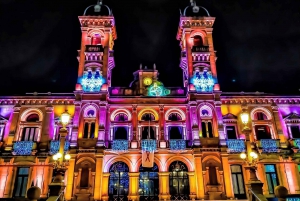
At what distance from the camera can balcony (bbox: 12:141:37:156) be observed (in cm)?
2491

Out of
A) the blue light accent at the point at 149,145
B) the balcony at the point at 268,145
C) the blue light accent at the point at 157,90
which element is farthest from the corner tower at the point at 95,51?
the balcony at the point at 268,145

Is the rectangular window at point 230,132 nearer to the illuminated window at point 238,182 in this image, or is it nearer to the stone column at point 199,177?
the illuminated window at point 238,182

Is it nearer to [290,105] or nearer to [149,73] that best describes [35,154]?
[149,73]

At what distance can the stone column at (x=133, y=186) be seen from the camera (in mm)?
23397

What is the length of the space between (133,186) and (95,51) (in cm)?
1436

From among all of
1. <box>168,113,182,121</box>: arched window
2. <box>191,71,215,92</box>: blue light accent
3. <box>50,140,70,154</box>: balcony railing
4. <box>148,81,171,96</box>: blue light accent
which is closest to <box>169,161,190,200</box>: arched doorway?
<box>168,113,182,121</box>: arched window

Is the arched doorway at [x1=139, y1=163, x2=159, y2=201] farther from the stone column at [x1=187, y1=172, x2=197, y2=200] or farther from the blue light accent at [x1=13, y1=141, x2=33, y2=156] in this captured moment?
the blue light accent at [x1=13, y1=141, x2=33, y2=156]

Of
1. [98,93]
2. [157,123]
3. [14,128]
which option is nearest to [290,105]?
[157,123]

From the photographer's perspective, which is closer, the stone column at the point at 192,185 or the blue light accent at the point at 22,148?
the stone column at the point at 192,185

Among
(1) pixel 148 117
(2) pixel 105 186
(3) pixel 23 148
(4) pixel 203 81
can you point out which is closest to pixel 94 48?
(1) pixel 148 117

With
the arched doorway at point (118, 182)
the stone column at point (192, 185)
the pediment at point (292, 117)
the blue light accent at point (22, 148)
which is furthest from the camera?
the pediment at point (292, 117)

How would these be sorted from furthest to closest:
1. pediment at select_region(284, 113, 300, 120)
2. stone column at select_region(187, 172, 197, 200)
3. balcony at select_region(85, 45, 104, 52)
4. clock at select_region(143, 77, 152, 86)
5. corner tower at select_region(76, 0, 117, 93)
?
clock at select_region(143, 77, 152, 86) → balcony at select_region(85, 45, 104, 52) → corner tower at select_region(76, 0, 117, 93) → pediment at select_region(284, 113, 300, 120) → stone column at select_region(187, 172, 197, 200)

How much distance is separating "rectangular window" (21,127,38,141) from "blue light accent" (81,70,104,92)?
6.21 meters

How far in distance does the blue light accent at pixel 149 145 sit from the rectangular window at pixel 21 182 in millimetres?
10805
